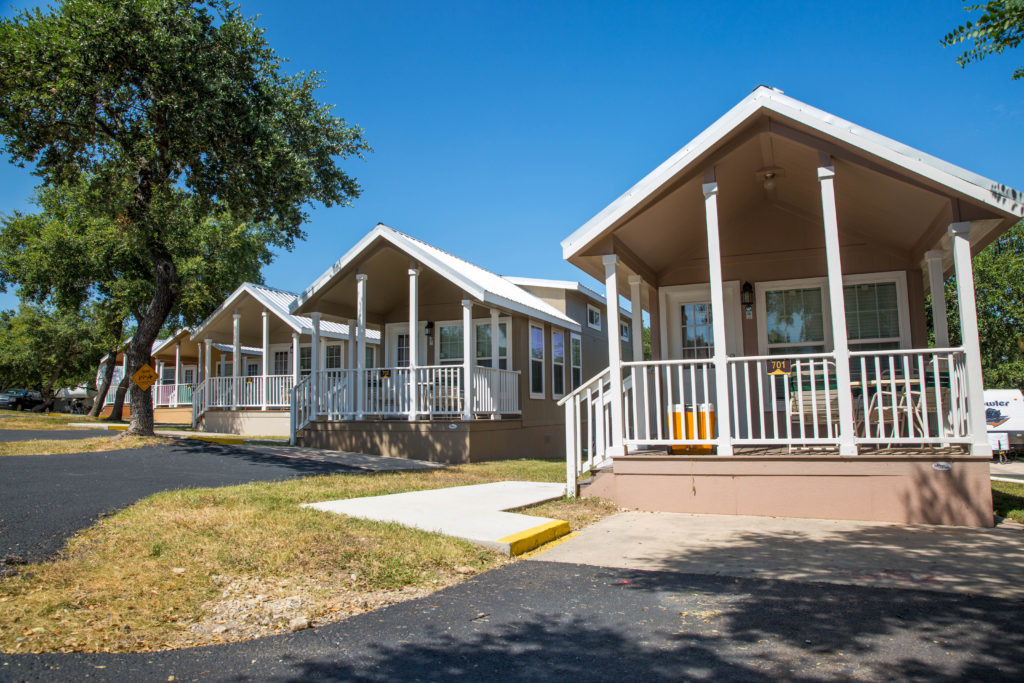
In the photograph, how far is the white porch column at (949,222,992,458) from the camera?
21.8 ft

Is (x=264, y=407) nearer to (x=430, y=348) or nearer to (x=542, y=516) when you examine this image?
(x=430, y=348)

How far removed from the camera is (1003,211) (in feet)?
22.2

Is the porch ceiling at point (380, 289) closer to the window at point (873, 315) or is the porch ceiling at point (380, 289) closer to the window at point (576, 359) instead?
the window at point (576, 359)

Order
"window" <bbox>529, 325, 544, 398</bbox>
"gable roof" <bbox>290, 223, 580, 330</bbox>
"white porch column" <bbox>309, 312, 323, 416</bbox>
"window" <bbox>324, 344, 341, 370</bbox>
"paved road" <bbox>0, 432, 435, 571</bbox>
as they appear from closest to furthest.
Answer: "paved road" <bbox>0, 432, 435, 571</bbox> < "gable roof" <bbox>290, 223, 580, 330</bbox> < "white porch column" <bbox>309, 312, 323, 416</bbox> < "window" <bbox>529, 325, 544, 398</bbox> < "window" <bbox>324, 344, 341, 370</bbox>

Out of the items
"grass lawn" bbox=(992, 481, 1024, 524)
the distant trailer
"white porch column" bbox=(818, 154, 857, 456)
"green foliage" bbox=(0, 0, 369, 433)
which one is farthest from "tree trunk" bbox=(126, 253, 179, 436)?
the distant trailer

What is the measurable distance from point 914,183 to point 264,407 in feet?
63.5

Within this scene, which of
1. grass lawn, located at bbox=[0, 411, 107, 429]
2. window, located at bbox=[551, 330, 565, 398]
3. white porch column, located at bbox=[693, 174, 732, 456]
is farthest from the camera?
grass lawn, located at bbox=[0, 411, 107, 429]

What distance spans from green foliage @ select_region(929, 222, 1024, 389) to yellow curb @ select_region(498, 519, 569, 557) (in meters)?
27.4

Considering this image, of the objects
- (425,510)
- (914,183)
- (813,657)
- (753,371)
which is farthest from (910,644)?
(753,371)

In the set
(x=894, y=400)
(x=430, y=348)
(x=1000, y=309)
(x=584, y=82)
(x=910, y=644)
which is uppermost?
(x=584, y=82)

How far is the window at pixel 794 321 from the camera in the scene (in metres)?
9.79

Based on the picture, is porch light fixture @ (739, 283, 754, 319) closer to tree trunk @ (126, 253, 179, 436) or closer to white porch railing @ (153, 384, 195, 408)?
tree trunk @ (126, 253, 179, 436)

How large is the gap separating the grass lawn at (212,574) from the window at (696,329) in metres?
4.26

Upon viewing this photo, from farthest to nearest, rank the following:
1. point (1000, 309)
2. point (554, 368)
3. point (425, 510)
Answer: point (1000, 309), point (554, 368), point (425, 510)
